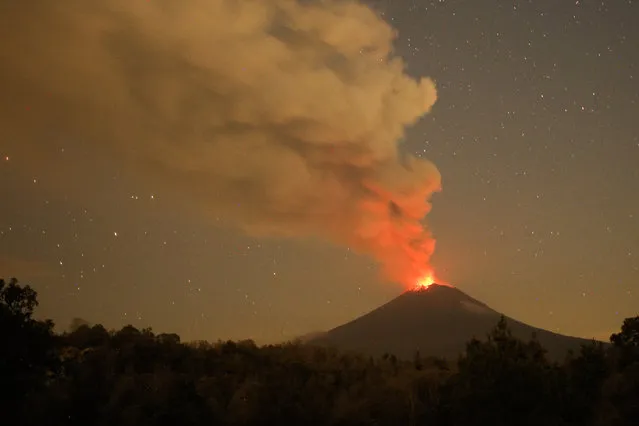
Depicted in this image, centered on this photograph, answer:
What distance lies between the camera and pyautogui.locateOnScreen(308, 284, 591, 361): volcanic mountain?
139m

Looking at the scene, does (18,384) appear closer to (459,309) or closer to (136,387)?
(136,387)

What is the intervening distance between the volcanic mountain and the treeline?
9957 centimetres

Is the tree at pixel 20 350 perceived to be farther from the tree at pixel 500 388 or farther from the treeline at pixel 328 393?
the tree at pixel 500 388

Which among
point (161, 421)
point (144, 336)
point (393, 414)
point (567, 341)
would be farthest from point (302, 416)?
point (567, 341)

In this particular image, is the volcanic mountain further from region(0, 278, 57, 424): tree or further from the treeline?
region(0, 278, 57, 424): tree

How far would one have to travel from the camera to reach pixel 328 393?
2967 cm

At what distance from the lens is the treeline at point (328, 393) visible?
24.0 metres

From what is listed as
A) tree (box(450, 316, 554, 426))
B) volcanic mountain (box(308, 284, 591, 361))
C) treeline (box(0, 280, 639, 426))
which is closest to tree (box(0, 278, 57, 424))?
treeline (box(0, 280, 639, 426))

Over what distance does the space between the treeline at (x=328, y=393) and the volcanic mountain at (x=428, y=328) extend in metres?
99.6

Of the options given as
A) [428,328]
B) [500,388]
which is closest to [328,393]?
[500,388]

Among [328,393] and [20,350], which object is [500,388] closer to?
[328,393]

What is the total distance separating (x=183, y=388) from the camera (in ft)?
88.8

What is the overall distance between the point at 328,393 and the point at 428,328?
433ft

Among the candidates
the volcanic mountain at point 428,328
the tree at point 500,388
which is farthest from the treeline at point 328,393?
the volcanic mountain at point 428,328
